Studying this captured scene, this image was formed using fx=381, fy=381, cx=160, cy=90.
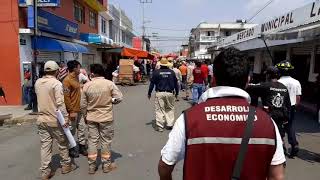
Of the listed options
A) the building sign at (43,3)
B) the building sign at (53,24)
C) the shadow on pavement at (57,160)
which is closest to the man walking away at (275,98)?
the shadow on pavement at (57,160)

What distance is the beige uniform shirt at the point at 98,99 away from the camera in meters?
5.90

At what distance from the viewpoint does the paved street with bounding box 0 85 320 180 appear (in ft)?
19.1

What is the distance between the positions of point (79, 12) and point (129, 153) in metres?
18.2

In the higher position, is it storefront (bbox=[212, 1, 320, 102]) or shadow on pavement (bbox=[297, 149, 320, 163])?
storefront (bbox=[212, 1, 320, 102])

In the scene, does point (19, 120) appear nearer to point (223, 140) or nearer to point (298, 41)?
point (298, 41)

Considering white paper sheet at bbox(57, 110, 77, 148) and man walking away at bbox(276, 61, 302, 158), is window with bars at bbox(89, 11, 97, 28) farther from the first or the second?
white paper sheet at bbox(57, 110, 77, 148)

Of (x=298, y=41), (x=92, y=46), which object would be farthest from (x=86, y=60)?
(x=298, y=41)

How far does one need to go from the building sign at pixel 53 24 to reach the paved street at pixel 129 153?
547 cm

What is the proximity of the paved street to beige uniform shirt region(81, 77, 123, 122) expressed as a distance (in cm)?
87

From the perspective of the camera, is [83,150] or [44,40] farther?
[44,40]

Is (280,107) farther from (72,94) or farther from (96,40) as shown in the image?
(96,40)

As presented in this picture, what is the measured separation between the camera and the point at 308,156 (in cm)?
693

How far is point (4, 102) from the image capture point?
14.2 m

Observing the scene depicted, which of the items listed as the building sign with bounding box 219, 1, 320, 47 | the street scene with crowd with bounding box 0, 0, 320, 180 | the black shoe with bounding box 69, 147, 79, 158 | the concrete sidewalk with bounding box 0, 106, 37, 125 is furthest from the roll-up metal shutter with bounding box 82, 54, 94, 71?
the black shoe with bounding box 69, 147, 79, 158
